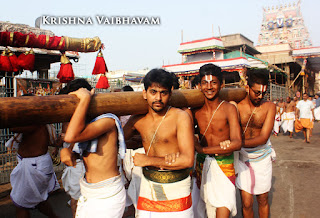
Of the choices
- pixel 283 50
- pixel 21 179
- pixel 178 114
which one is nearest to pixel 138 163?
pixel 178 114

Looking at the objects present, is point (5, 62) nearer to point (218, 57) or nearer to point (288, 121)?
point (288, 121)

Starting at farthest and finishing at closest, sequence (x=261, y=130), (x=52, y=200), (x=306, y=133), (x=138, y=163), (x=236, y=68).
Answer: (x=236, y=68) → (x=306, y=133) → (x=52, y=200) → (x=261, y=130) → (x=138, y=163)

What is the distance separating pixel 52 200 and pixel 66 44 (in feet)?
10.2

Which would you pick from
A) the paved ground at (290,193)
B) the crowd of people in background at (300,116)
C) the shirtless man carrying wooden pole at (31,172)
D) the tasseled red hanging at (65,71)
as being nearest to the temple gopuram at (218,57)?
the crowd of people in background at (300,116)

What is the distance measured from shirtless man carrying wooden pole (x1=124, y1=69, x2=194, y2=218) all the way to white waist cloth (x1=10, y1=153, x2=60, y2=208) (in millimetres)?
1857

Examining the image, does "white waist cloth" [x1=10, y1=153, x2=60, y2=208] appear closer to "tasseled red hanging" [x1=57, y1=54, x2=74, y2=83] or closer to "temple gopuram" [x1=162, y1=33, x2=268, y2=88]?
"tasseled red hanging" [x1=57, y1=54, x2=74, y2=83]

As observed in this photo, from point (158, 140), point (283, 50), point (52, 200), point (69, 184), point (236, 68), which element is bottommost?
point (52, 200)

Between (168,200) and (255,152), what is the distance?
70.8 inches

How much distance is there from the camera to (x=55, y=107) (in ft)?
5.60

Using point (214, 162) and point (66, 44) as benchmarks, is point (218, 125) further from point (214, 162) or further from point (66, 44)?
point (66, 44)

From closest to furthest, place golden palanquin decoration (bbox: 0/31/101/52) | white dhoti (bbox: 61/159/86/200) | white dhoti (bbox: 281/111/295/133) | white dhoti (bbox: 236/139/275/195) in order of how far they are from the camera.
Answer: white dhoti (bbox: 236/139/275/195)
white dhoti (bbox: 61/159/86/200)
golden palanquin decoration (bbox: 0/31/101/52)
white dhoti (bbox: 281/111/295/133)

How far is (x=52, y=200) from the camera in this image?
4574mm

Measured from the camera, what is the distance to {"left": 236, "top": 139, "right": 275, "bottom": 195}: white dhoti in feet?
11.4

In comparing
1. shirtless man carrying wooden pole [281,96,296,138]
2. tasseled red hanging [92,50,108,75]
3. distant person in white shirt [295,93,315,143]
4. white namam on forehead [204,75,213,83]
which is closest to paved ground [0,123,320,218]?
white namam on forehead [204,75,213,83]
